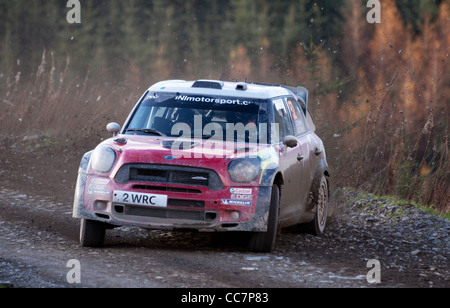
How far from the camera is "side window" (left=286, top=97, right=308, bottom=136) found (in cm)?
1033

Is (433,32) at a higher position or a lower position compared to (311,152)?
higher

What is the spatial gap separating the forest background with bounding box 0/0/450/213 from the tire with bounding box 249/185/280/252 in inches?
179

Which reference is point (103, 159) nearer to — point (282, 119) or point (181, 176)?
point (181, 176)

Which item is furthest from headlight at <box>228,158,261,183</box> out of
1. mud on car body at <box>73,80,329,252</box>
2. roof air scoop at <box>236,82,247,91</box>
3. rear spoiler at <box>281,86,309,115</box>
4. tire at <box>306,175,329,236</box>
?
rear spoiler at <box>281,86,309,115</box>

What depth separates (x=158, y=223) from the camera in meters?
8.27

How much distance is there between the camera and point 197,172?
27.3 ft

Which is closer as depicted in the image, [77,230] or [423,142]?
[77,230]

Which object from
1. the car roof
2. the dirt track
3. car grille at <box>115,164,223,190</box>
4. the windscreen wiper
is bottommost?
the dirt track

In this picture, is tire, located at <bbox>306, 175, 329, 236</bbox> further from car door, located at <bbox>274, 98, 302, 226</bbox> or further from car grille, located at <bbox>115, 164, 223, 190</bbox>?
car grille, located at <bbox>115, 164, 223, 190</bbox>

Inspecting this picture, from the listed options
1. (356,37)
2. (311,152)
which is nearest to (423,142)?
(356,37)

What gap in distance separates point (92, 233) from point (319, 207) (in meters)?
3.10

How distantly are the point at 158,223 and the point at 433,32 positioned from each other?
12.0m

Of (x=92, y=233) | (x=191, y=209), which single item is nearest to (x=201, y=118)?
(x=191, y=209)
